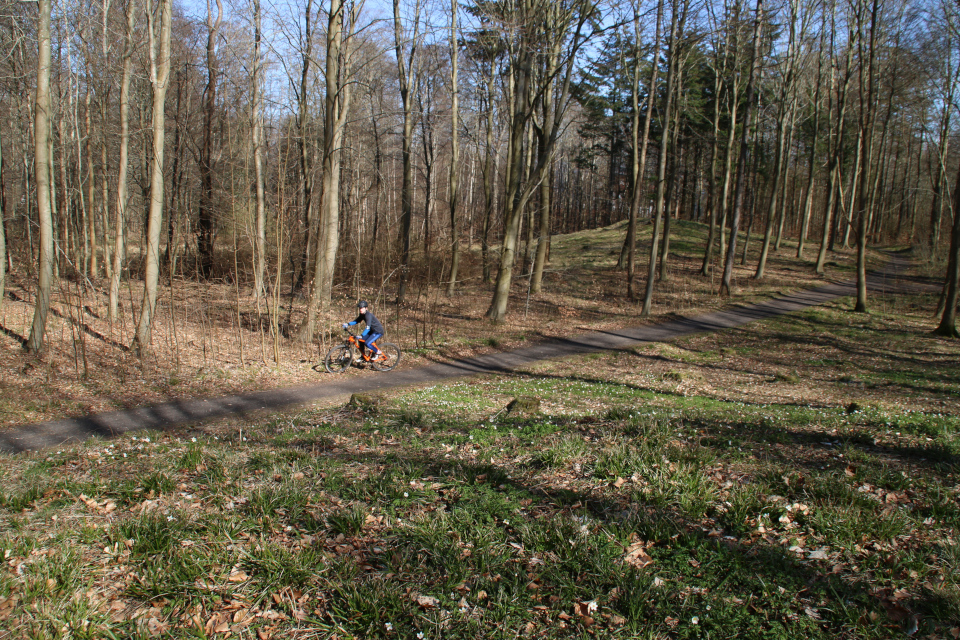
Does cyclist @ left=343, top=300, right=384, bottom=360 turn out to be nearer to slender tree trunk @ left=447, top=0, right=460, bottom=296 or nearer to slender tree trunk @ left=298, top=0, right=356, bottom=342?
slender tree trunk @ left=298, top=0, right=356, bottom=342

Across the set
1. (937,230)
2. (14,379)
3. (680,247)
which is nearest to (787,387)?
(14,379)

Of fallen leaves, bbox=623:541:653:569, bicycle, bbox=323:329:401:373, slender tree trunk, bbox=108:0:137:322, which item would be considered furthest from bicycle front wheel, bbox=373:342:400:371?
fallen leaves, bbox=623:541:653:569

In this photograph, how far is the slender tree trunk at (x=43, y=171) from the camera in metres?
12.1

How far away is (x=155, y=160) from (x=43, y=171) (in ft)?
7.59

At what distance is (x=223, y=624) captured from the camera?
11.3 ft

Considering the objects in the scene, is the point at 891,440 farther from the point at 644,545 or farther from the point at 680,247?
the point at 680,247

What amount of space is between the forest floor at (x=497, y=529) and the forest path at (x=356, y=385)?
2.07m

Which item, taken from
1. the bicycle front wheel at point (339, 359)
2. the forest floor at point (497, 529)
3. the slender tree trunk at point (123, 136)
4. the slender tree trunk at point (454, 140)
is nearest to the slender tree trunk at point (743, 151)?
the slender tree trunk at point (454, 140)

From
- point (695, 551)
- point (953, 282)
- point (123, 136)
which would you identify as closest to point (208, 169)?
point (123, 136)

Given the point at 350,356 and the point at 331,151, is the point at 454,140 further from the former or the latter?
the point at 350,356

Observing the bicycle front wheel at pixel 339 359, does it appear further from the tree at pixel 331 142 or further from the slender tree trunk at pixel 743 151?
the slender tree trunk at pixel 743 151

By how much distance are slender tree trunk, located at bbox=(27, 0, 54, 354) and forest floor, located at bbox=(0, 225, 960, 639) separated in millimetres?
7436

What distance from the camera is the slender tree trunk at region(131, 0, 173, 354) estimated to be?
44.8 ft

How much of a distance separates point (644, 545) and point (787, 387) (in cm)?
1139
